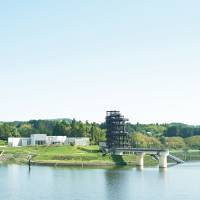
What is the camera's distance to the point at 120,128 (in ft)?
607

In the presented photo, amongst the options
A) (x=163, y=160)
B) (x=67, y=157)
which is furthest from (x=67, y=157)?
(x=163, y=160)

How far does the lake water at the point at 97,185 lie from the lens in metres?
86.1

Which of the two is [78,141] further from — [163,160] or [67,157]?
[163,160]

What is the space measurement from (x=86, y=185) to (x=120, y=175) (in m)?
22.2

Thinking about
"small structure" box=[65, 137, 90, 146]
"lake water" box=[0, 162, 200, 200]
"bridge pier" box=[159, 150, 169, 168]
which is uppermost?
"small structure" box=[65, 137, 90, 146]

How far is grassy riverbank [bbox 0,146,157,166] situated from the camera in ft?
504

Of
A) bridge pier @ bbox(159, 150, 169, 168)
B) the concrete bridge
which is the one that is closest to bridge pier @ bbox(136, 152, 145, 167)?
the concrete bridge

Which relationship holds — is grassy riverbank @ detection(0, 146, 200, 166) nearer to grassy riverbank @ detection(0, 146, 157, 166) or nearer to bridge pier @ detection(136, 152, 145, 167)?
grassy riverbank @ detection(0, 146, 157, 166)

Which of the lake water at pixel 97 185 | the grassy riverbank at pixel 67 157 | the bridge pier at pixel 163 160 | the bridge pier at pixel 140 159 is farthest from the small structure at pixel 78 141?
the lake water at pixel 97 185

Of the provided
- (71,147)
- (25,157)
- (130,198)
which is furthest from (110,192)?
(71,147)

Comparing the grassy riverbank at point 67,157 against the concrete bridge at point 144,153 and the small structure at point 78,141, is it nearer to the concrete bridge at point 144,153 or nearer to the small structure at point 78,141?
the concrete bridge at point 144,153

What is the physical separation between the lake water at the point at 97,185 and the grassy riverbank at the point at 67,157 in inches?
855

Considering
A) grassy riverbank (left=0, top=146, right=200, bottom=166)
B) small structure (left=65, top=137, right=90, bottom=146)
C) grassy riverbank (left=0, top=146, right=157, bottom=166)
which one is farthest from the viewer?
small structure (left=65, top=137, right=90, bottom=146)

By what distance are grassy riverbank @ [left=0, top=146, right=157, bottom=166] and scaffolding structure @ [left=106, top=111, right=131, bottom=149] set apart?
258 inches
